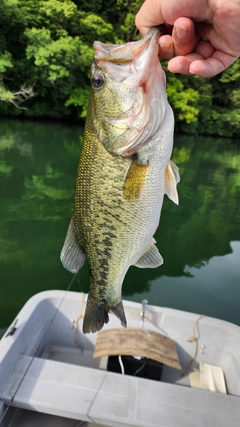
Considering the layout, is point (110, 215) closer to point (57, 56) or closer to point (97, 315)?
point (97, 315)

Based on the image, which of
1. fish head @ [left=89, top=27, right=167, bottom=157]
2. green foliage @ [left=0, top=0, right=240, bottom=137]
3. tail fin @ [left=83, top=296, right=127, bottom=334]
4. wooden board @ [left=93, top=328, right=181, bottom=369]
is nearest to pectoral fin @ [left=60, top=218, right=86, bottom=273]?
tail fin @ [left=83, top=296, right=127, bottom=334]

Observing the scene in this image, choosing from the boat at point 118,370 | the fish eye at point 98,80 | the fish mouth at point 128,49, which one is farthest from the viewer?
the boat at point 118,370

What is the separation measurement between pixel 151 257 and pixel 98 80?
34.0 inches

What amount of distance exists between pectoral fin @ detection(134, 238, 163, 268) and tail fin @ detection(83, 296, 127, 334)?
0.25 meters

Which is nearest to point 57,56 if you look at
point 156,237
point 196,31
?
point 156,237

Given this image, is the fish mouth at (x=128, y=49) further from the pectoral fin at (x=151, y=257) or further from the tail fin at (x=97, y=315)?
the tail fin at (x=97, y=315)

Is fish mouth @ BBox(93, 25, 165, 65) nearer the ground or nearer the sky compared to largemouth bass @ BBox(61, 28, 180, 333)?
nearer the sky

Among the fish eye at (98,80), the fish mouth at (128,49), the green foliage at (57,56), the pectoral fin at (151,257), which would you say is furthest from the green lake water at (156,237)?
the green foliage at (57,56)

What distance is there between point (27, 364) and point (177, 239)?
6.23 meters

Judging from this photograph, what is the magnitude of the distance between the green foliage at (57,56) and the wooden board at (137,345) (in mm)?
18160

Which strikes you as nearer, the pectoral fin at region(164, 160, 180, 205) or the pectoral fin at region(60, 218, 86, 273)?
the pectoral fin at region(164, 160, 180, 205)

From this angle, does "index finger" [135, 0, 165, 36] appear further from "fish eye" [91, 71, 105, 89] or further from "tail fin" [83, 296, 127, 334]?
"tail fin" [83, 296, 127, 334]

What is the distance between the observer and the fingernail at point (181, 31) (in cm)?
138

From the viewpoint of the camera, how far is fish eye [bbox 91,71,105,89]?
1437 millimetres
